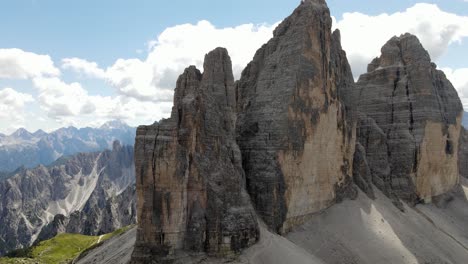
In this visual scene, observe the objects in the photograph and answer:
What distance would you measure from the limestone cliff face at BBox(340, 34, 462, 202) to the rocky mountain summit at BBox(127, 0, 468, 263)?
155 millimetres

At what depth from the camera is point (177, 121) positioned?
31453 millimetres

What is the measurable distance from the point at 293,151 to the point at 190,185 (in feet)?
38.8

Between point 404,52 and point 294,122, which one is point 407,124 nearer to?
point 404,52

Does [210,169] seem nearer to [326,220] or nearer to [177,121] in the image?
[177,121]

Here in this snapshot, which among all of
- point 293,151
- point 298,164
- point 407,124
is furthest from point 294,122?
point 407,124

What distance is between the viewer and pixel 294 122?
3900 cm

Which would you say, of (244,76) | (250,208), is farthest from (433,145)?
(250,208)

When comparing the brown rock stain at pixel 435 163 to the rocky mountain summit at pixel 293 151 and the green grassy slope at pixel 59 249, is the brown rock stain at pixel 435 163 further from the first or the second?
the green grassy slope at pixel 59 249

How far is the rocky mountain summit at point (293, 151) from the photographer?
30.0m

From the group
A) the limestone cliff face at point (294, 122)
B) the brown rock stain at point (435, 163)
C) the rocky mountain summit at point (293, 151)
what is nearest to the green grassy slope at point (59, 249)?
the limestone cliff face at point (294, 122)

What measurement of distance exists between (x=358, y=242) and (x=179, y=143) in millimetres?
19916

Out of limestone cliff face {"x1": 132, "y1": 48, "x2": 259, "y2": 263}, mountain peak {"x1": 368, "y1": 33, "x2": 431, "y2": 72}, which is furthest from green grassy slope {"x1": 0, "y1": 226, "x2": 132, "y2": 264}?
mountain peak {"x1": 368, "y1": 33, "x2": 431, "y2": 72}

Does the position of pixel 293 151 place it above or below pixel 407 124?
below

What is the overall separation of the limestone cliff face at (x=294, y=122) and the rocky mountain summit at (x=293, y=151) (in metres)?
0.11
